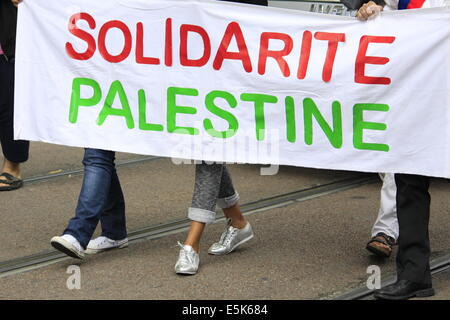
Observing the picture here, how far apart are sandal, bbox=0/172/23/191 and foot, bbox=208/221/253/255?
94.0 inches

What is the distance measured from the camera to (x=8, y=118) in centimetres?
784

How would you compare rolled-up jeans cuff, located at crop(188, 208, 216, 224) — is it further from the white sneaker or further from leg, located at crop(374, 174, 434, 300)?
leg, located at crop(374, 174, 434, 300)

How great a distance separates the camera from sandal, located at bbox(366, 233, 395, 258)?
5676mm

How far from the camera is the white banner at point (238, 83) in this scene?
507cm

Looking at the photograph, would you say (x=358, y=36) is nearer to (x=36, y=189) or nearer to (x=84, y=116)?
(x=84, y=116)

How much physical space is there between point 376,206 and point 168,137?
212 centimetres

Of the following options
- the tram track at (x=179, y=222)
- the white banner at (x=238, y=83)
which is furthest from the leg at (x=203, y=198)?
the tram track at (x=179, y=222)

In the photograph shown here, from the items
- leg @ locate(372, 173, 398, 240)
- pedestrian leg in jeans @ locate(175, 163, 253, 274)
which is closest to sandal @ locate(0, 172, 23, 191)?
pedestrian leg in jeans @ locate(175, 163, 253, 274)

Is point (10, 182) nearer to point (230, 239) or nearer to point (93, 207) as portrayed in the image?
point (93, 207)

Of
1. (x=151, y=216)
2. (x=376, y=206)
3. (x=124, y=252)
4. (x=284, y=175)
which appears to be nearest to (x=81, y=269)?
(x=124, y=252)

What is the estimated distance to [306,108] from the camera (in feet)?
17.4

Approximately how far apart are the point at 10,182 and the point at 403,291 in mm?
3822

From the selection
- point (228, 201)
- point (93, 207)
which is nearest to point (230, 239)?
point (228, 201)

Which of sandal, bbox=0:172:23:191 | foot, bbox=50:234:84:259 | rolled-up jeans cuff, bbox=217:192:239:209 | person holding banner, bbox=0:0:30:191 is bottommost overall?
sandal, bbox=0:172:23:191
